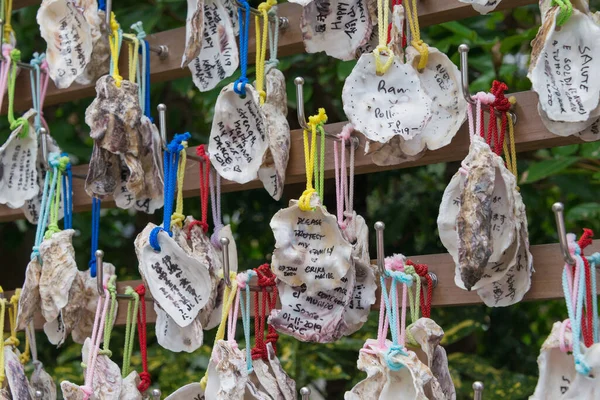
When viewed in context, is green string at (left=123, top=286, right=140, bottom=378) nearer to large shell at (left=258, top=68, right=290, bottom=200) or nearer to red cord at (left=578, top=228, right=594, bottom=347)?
large shell at (left=258, top=68, right=290, bottom=200)

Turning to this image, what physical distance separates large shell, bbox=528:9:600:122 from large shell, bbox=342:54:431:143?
10 cm

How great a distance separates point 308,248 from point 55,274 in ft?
0.97

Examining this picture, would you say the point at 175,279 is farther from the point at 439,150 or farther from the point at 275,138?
the point at 439,150

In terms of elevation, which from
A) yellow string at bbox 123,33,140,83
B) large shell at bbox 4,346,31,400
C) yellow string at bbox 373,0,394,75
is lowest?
large shell at bbox 4,346,31,400

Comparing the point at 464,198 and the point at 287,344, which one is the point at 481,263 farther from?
the point at 287,344

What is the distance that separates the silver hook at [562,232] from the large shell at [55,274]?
1.67 feet

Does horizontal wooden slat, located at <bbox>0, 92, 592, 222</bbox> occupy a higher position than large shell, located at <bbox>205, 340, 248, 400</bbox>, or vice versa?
horizontal wooden slat, located at <bbox>0, 92, 592, 222</bbox>

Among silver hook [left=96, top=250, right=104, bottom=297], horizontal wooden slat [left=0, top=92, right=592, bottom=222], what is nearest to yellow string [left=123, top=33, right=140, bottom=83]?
horizontal wooden slat [left=0, top=92, right=592, bottom=222]

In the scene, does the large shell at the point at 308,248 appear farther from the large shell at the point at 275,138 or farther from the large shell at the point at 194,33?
the large shell at the point at 194,33

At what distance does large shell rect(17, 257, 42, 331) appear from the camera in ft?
3.31

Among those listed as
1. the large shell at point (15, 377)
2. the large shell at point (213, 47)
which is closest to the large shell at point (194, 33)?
the large shell at point (213, 47)

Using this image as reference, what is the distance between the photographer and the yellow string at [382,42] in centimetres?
85

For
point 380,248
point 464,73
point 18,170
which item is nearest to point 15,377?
point 18,170

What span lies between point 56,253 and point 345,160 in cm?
32
